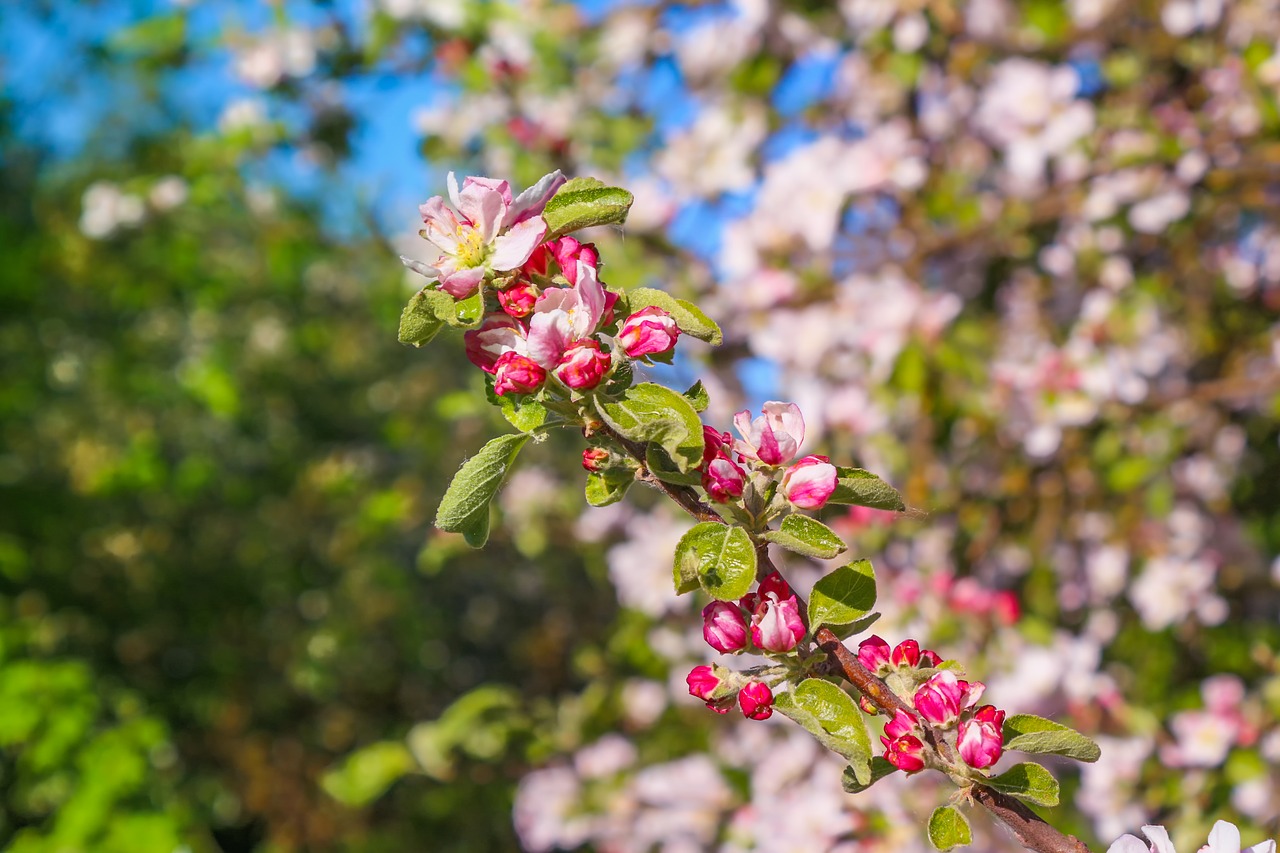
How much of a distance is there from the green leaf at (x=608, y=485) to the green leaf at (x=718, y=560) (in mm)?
60

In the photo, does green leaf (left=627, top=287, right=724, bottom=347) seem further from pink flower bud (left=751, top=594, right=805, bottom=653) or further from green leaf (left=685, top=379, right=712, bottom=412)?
pink flower bud (left=751, top=594, right=805, bottom=653)

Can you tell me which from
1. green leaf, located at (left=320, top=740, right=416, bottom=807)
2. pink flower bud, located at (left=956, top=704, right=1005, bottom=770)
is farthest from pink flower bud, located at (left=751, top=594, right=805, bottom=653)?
green leaf, located at (left=320, top=740, right=416, bottom=807)

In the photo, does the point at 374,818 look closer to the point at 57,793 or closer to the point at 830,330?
the point at 57,793

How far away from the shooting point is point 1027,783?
1.94 feet

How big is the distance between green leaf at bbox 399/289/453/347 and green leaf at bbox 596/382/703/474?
0.10 m

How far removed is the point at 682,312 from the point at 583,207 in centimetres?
8

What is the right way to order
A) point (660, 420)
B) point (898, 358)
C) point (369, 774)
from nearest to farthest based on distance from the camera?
point (660, 420) < point (898, 358) < point (369, 774)

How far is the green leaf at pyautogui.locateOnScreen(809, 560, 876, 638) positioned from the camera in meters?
0.61

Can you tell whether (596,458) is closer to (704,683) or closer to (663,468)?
(663,468)

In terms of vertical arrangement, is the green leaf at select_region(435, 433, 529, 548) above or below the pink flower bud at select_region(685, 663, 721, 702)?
above

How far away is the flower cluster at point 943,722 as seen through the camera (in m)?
0.57

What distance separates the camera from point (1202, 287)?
222 cm

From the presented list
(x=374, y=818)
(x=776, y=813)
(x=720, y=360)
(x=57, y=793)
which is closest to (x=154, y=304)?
(x=374, y=818)

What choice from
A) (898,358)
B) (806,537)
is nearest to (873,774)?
(806,537)
